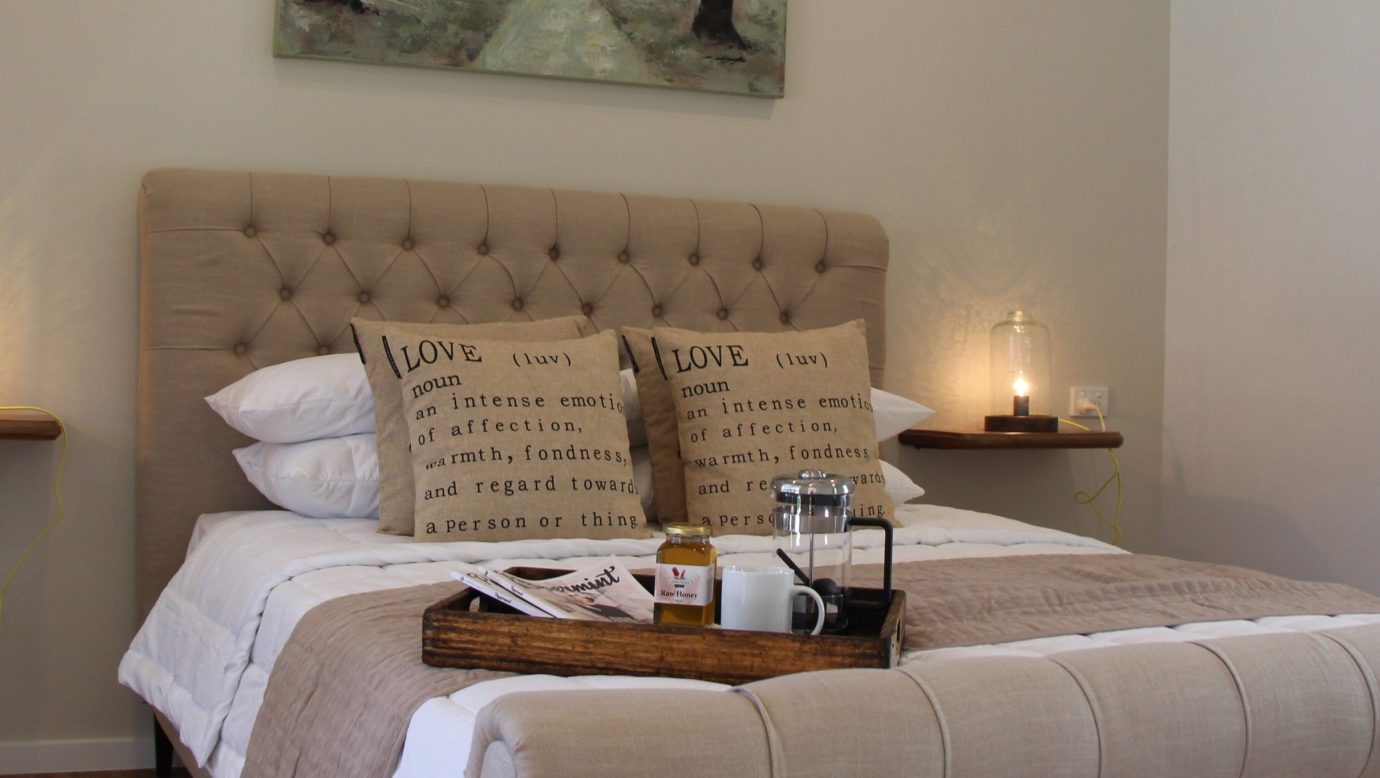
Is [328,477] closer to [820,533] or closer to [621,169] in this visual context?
[621,169]

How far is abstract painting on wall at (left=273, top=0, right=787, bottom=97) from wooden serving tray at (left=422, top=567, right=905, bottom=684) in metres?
1.67

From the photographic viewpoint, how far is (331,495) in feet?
6.95

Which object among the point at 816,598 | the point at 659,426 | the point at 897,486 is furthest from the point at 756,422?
the point at 816,598

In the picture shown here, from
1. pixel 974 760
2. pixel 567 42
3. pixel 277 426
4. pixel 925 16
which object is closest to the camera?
pixel 974 760

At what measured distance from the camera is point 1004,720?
1.00 m

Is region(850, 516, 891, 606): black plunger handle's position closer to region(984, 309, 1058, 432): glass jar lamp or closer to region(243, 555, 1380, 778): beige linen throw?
region(243, 555, 1380, 778): beige linen throw

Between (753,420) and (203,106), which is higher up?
(203,106)

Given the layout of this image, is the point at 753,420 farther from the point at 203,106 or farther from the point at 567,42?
the point at 203,106

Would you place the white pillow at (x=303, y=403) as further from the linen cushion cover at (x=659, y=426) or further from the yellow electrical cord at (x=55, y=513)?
the yellow electrical cord at (x=55, y=513)

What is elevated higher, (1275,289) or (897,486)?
(1275,289)

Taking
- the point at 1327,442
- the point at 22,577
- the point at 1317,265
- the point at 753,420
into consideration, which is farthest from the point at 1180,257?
the point at 22,577

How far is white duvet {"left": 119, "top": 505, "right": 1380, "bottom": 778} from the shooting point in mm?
1354

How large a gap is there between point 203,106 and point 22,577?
93 cm

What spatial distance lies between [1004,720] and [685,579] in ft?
1.06
